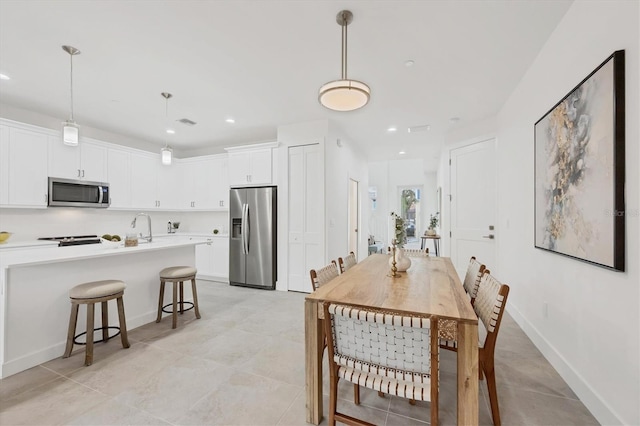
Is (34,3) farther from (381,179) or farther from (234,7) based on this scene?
(381,179)

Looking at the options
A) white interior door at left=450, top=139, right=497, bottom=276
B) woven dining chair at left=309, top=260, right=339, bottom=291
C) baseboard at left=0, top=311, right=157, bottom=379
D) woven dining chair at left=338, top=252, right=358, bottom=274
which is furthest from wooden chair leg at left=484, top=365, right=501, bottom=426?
baseboard at left=0, top=311, right=157, bottom=379

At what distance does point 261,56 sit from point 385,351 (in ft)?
8.95

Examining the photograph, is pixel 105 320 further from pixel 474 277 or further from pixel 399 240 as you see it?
pixel 474 277

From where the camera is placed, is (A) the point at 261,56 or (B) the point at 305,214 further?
(B) the point at 305,214

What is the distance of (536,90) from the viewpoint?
261cm

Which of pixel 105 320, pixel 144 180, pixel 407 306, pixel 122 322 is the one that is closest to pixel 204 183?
pixel 144 180

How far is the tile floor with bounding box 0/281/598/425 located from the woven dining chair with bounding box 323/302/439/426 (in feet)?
1.82

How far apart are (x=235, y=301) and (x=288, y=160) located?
240cm

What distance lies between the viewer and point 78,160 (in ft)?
13.8

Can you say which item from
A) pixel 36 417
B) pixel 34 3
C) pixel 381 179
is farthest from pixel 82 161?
pixel 381 179

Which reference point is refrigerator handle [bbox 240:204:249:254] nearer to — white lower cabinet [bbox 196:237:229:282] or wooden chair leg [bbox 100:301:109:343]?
white lower cabinet [bbox 196:237:229:282]

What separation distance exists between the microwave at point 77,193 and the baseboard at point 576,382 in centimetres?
614

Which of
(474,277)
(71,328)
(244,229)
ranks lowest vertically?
(71,328)

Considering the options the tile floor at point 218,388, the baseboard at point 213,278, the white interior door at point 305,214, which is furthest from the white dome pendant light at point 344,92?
the baseboard at point 213,278
